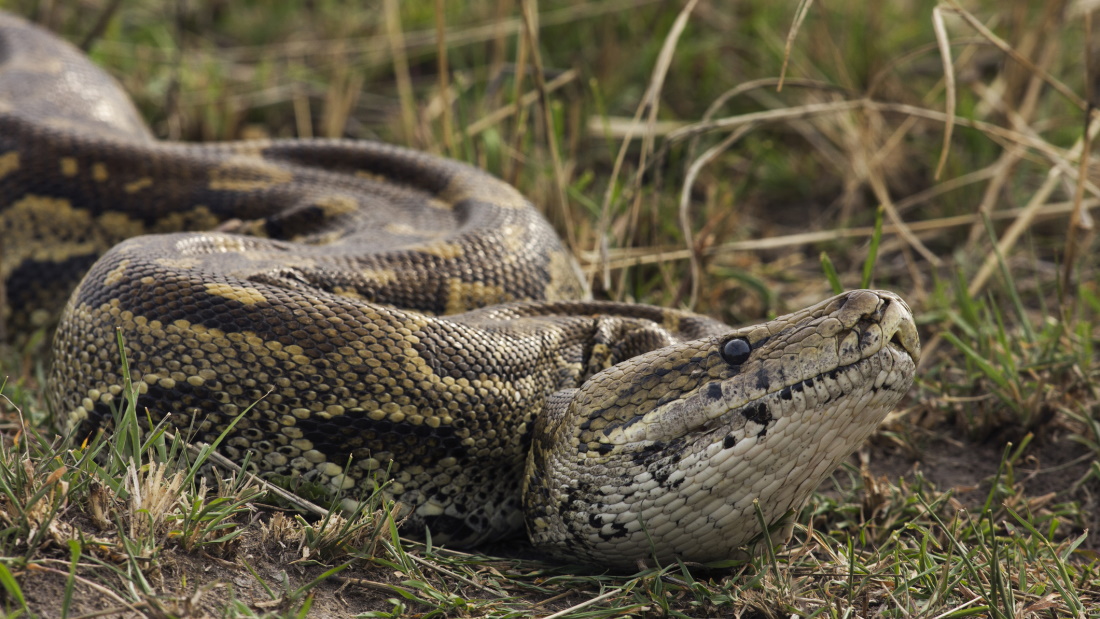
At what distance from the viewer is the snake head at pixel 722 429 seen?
3.44 meters

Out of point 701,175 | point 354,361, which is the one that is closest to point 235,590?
point 354,361

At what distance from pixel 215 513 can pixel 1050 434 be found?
388cm

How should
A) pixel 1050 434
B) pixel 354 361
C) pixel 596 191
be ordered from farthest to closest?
pixel 596 191 < pixel 1050 434 < pixel 354 361

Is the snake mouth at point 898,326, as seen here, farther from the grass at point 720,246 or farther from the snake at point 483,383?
the grass at point 720,246

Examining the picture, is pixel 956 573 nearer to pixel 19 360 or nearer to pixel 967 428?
pixel 967 428

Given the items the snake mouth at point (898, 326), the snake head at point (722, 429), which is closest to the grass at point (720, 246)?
the snake head at point (722, 429)

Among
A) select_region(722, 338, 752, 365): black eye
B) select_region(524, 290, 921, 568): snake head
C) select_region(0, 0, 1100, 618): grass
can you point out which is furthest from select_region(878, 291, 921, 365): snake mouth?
select_region(0, 0, 1100, 618): grass

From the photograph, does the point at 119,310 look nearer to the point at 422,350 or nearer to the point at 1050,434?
the point at 422,350

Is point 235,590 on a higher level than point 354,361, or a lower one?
lower

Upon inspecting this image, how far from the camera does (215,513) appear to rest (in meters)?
3.29

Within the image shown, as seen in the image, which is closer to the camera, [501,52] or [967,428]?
[967,428]

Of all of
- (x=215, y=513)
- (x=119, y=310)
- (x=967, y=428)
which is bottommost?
(x=967, y=428)

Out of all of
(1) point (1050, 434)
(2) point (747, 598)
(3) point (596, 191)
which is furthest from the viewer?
(3) point (596, 191)

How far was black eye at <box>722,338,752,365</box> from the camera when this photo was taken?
3625 mm
